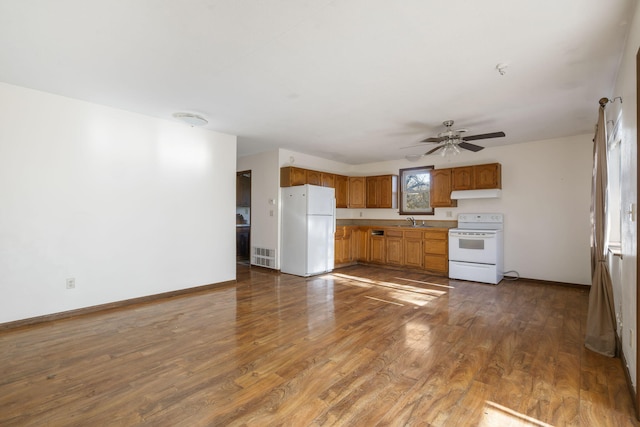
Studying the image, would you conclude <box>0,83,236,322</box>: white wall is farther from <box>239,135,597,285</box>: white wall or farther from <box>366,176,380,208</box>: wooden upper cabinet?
<box>366,176,380,208</box>: wooden upper cabinet

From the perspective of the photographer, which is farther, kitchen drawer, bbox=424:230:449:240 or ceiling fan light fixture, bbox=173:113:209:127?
kitchen drawer, bbox=424:230:449:240

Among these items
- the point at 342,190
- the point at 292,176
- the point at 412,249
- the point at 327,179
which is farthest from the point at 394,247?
the point at 292,176

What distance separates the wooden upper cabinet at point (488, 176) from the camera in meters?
5.39

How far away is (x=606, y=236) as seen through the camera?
9.14ft

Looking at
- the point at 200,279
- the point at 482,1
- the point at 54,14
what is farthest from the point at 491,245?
the point at 54,14

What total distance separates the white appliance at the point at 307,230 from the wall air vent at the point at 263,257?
21 centimetres

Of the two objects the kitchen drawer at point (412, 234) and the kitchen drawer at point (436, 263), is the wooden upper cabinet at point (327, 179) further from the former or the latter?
the kitchen drawer at point (436, 263)

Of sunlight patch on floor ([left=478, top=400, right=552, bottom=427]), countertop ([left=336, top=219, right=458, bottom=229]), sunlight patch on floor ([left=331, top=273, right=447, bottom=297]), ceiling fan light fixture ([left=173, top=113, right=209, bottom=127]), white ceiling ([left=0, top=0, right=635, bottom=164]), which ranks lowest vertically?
sunlight patch on floor ([left=331, top=273, right=447, bottom=297])

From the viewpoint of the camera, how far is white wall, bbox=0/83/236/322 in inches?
124

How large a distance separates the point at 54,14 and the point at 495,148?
20.5 feet

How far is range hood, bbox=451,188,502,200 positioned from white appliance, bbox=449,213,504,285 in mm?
404

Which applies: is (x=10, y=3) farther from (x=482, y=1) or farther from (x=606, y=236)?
(x=606, y=236)

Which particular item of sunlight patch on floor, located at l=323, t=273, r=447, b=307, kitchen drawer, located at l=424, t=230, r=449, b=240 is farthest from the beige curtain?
kitchen drawer, located at l=424, t=230, r=449, b=240

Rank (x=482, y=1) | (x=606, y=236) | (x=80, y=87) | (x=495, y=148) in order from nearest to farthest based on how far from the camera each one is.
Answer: (x=482, y=1), (x=606, y=236), (x=80, y=87), (x=495, y=148)
